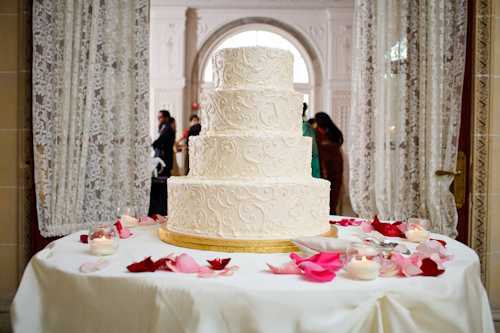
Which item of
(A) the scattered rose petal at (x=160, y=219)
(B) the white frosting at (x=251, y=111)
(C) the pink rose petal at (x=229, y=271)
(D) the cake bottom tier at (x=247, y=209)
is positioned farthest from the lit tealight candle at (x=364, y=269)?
(A) the scattered rose petal at (x=160, y=219)

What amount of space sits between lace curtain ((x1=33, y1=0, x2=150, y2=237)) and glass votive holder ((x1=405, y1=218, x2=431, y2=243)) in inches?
83.0

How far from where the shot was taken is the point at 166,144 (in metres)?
6.46

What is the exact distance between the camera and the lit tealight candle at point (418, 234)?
2.19 meters

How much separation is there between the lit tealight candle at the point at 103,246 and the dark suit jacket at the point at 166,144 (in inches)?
179

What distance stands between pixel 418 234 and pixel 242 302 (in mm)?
1247

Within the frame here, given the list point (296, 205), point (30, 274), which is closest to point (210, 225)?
point (296, 205)

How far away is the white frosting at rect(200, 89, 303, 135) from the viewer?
219 centimetres

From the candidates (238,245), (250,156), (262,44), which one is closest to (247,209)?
(238,245)

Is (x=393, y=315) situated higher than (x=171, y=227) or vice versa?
(x=171, y=227)

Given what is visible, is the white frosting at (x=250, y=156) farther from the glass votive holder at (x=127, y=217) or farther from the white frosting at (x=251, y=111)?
the glass votive holder at (x=127, y=217)

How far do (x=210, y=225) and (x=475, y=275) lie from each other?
3.99 feet

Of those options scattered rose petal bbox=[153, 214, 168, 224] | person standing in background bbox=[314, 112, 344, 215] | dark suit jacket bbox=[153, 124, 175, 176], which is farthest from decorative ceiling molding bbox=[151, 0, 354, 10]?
scattered rose petal bbox=[153, 214, 168, 224]

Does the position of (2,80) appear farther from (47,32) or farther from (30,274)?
(30,274)

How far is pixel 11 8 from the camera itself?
3.23 meters
